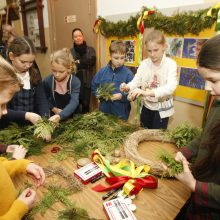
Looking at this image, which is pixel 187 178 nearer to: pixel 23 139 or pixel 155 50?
pixel 23 139

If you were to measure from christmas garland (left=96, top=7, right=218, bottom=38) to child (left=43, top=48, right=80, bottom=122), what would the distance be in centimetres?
148

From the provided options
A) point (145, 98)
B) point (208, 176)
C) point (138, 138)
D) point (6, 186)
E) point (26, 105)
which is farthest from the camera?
point (145, 98)

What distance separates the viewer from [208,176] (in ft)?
4.21

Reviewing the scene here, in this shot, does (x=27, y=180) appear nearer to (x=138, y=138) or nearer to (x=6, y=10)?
(x=138, y=138)

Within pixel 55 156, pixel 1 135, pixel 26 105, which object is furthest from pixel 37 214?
pixel 26 105

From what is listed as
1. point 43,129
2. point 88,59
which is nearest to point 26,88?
point 43,129

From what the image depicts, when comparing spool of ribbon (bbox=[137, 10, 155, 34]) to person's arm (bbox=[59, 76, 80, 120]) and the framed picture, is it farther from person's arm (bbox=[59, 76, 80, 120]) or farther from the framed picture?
the framed picture

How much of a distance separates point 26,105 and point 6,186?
145 cm

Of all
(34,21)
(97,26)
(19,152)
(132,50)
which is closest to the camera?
(19,152)

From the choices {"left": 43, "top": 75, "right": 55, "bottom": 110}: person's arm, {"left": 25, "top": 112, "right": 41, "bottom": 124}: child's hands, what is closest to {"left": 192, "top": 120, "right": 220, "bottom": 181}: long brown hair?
{"left": 25, "top": 112, "right": 41, "bottom": 124}: child's hands

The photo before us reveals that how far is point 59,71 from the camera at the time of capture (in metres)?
2.51

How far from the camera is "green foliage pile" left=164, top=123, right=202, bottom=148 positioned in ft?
5.80

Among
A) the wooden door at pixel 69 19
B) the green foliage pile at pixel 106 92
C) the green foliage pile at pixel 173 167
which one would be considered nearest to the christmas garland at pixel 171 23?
the wooden door at pixel 69 19

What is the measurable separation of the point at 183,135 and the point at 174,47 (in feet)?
6.34
